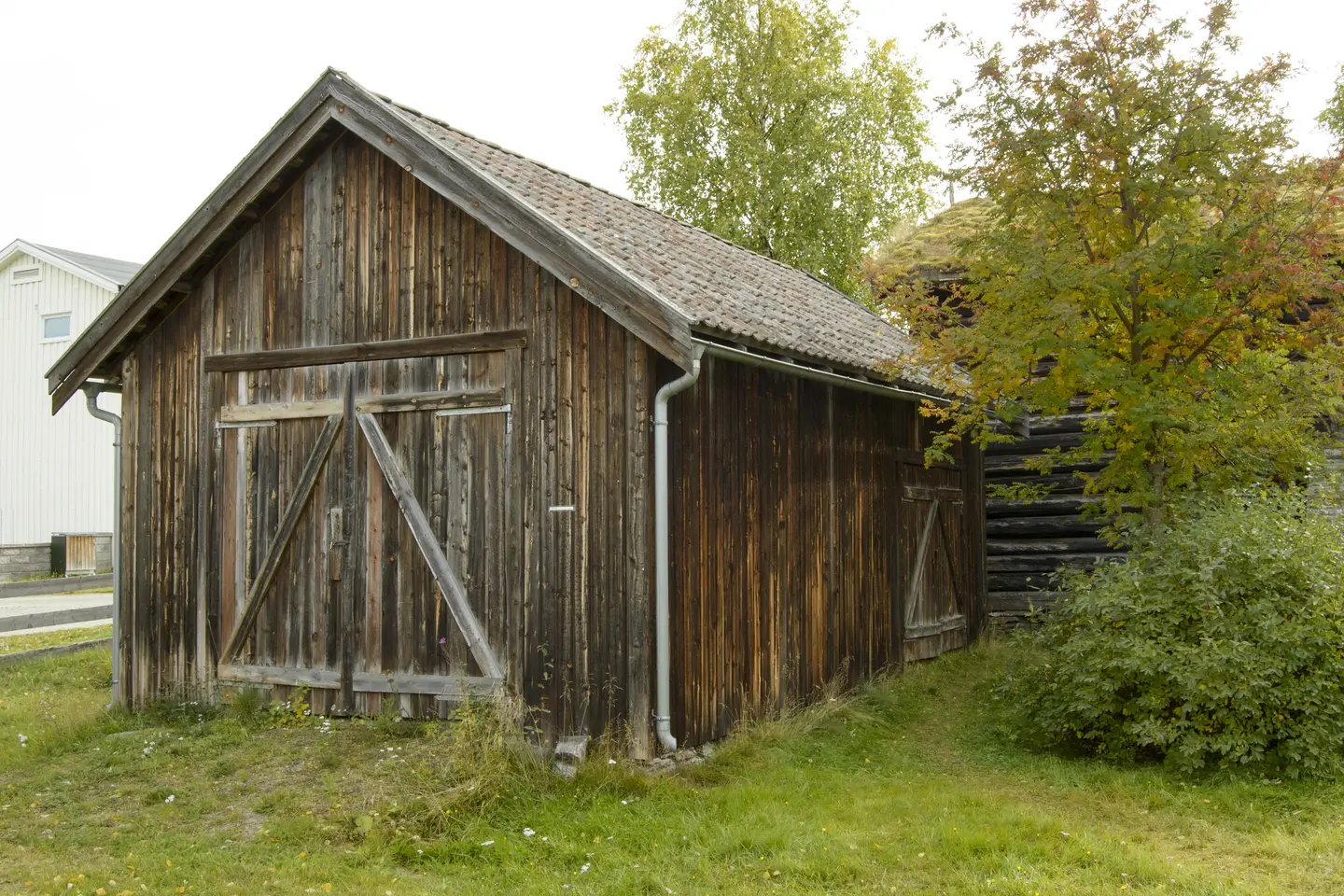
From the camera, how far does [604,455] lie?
889 cm

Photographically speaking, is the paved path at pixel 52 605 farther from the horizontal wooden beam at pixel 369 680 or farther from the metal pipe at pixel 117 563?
the horizontal wooden beam at pixel 369 680

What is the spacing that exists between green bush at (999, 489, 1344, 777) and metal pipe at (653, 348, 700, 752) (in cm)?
305

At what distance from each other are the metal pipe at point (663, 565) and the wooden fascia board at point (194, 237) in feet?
12.9

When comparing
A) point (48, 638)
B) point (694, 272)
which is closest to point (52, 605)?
point (48, 638)

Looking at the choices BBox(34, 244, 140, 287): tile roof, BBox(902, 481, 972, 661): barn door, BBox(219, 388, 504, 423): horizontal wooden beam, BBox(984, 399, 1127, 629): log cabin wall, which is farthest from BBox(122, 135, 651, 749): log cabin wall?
BBox(34, 244, 140, 287): tile roof

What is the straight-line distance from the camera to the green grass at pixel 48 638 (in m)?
14.6

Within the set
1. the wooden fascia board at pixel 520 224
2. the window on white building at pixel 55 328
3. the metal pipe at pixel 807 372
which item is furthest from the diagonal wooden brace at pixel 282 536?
the window on white building at pixel 55 328

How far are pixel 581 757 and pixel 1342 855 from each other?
4.66 m

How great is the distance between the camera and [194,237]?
10.6m

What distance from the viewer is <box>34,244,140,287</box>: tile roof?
28578 mm

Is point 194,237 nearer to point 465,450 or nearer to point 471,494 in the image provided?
point 465,450

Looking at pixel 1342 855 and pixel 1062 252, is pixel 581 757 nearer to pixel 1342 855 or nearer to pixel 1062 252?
pixel 1342 855

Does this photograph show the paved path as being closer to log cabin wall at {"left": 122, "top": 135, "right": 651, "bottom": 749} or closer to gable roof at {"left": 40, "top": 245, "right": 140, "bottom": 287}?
log cabin wall at {"left": 122, "top": 135, "right": 651, "bottom": 749}

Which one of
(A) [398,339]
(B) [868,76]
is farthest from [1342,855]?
(B) [868,76]
